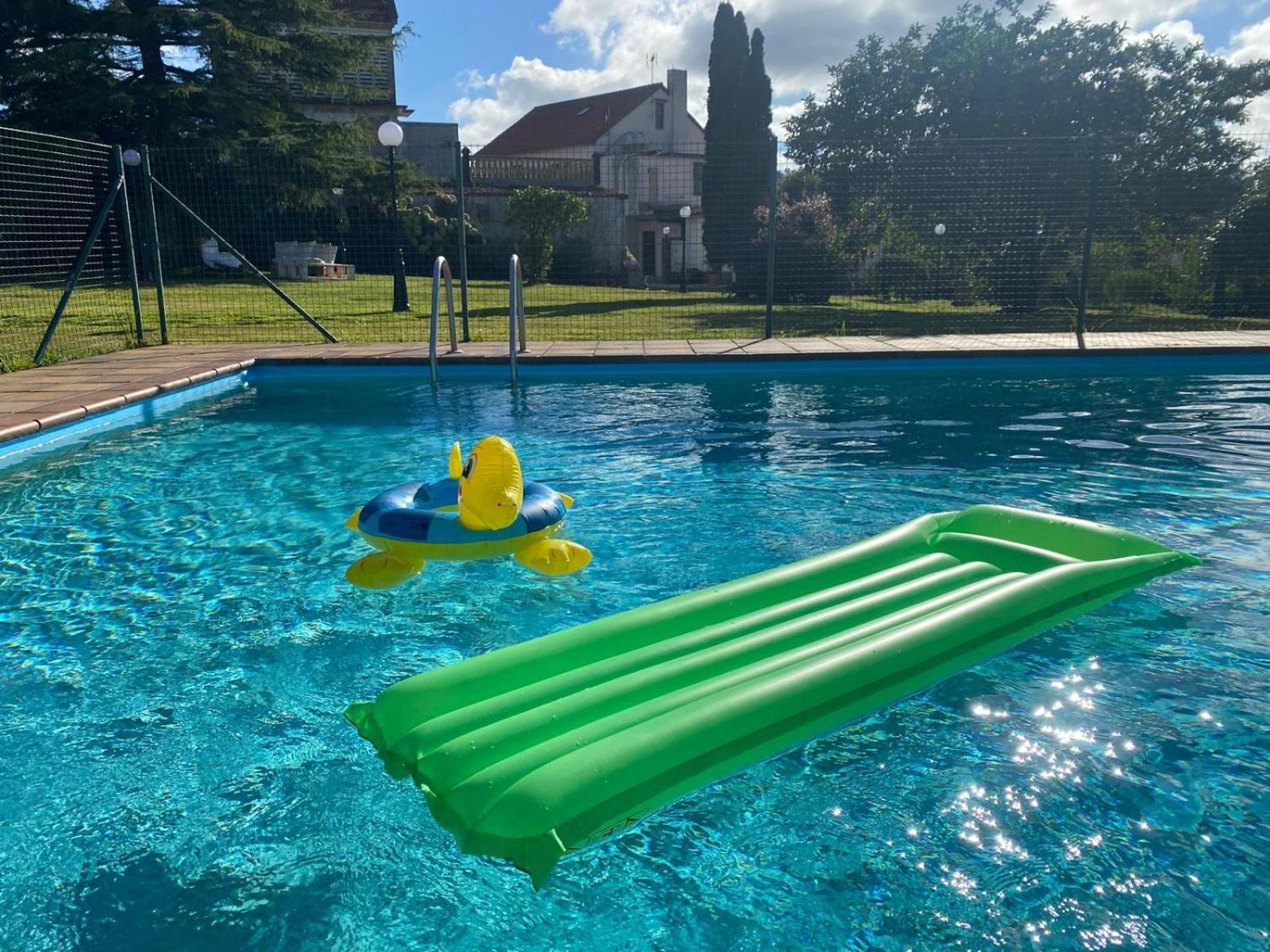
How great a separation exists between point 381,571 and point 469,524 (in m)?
0.46

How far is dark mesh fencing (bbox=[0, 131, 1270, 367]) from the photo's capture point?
11.1 metres

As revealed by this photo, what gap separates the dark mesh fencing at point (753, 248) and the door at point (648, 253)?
269 inches

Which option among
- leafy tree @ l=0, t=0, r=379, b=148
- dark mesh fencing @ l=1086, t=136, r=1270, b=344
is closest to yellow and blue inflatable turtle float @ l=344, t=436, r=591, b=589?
dark mesh fencing @ l=1086, t=136, r=1270, b=344

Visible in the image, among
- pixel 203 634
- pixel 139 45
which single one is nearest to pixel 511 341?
pixel 203 634

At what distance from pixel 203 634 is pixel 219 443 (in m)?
3.50

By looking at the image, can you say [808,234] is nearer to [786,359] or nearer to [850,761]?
[786,359]

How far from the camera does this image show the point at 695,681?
2.52m

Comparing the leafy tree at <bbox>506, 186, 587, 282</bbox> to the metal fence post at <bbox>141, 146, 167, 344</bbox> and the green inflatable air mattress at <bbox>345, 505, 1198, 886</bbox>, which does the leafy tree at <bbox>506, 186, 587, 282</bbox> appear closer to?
the metal fence post at <bbox>141, 146, 167, 344</bbox>

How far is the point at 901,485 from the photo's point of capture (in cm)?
523

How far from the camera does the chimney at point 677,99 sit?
4059cm

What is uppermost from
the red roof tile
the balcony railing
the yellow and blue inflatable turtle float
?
the red roof tile

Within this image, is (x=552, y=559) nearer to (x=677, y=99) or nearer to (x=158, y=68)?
(x=158, y=68)

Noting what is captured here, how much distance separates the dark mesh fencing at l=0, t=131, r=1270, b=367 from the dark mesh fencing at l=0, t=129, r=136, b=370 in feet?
0.20

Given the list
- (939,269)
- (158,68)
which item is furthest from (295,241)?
(939,269)
